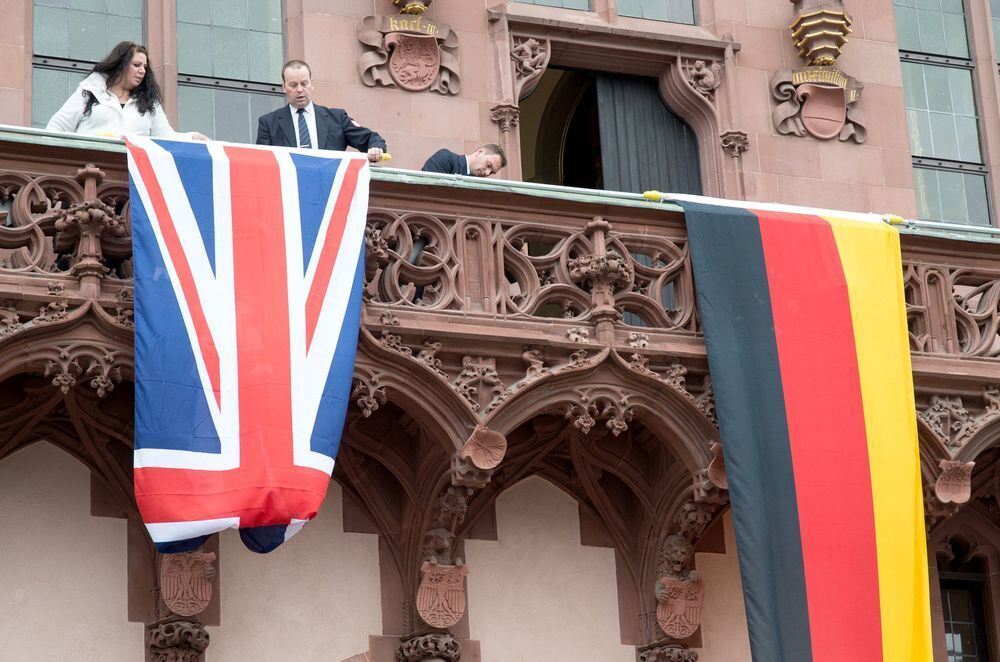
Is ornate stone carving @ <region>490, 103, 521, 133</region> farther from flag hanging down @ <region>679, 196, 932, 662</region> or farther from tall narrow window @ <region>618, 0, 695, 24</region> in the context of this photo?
flag hanging down @ <region>679, 196, 932, 662</region>

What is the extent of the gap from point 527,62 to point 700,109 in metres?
1.66

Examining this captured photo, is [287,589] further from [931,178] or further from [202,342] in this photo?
[931,178]

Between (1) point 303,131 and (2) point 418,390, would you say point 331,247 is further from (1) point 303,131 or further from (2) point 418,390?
(1) point 303,131

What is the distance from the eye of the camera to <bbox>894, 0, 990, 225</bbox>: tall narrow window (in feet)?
75.6

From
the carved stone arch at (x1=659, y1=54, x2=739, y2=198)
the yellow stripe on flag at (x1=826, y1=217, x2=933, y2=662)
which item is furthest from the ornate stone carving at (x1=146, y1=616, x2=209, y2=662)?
the carved stone arch at (x1=659, y1=54, x2=739, y2=198)

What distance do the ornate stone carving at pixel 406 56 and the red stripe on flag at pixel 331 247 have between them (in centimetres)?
285

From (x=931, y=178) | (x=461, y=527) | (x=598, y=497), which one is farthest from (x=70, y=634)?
(x=931, y=178)

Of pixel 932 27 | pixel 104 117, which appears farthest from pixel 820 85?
pixel 104 117

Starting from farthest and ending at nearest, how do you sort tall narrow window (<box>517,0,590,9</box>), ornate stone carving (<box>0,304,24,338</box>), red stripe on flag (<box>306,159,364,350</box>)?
tall narrow window (<box>517,0,590,9</box>), red stripe on flag (<box>306,159,364,350</box>), ornate stone carving (<box>0,304,24,338</box>)

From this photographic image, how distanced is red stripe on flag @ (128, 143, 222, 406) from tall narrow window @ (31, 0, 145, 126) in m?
2.85

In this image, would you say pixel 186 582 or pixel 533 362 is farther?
pixel 533 362

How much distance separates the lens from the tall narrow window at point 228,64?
2083 cm

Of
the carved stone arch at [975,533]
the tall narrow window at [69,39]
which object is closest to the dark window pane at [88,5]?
the tall narrow window at [69,39]

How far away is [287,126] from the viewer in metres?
19.3
